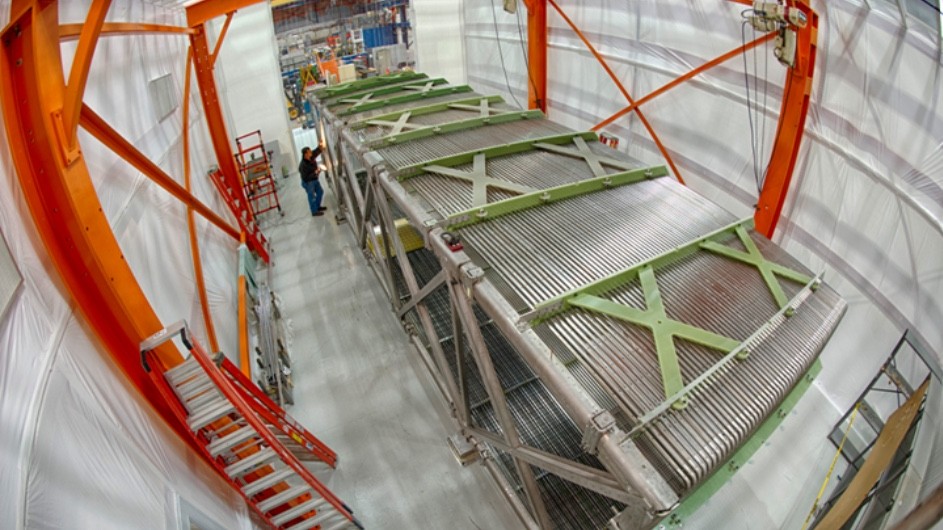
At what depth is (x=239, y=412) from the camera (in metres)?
4.35

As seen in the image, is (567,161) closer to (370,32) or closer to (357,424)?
(357,424)

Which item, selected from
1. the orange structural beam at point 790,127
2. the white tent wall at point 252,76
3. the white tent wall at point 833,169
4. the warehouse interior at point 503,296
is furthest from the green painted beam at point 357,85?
the orange structural beam at point 790,127

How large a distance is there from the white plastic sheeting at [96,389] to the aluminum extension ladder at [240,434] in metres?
0.26

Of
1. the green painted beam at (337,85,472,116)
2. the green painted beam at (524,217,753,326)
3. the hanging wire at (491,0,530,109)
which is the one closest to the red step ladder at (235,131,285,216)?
the green painted beam at (337,85,472,116)

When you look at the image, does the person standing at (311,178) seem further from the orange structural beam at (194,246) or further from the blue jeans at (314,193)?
the orange structural beam at (194,246)

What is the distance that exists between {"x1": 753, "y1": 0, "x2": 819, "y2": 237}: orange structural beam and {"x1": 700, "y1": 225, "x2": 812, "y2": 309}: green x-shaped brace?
332 centimetres

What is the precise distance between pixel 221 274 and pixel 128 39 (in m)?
3.94

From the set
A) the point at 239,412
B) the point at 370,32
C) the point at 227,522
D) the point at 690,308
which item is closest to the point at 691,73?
the point at 690,308

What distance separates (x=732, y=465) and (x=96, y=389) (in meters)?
5.05

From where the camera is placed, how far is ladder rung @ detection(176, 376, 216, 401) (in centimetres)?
429

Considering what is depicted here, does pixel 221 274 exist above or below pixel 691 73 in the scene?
below

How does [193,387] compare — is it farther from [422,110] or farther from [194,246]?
[422,110]

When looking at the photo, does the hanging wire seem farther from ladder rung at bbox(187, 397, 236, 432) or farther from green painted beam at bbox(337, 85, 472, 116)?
ladder rung at bbox(187, 397, 236, 432)

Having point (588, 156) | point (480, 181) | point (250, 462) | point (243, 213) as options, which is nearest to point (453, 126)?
point (480, 181)
